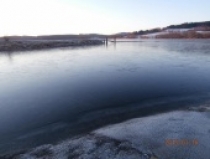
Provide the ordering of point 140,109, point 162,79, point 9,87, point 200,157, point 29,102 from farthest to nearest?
point 162,79 → point 9,87 → point 29,102 → point 140,109 → point 200,157

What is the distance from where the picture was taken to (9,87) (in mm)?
8914

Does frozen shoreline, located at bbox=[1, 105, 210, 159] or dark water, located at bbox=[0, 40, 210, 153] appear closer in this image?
frozen shoreline, located at bbox=[1, 105, 210, 159]

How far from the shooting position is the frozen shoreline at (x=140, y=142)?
3758mm

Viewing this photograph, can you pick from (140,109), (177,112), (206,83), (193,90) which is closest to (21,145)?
(140,109)

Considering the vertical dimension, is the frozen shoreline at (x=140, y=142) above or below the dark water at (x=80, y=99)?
above

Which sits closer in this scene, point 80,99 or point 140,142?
point 140,142

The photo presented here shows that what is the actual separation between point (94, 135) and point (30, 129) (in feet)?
6.13

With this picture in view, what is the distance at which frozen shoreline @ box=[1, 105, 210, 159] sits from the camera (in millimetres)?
Result: 3758

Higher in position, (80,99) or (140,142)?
(140,142)

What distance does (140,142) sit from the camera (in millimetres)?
4160

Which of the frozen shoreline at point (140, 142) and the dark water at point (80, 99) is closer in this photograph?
the frozen shoreline at point (140, 142)

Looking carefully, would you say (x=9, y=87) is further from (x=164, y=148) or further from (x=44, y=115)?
(x=164, y=148)

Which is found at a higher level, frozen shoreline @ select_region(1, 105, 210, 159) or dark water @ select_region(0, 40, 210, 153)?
frozen shoreline @ select_region(1, 105, 210, 159)

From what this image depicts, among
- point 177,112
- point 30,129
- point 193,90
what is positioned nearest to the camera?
point 30,129
